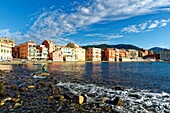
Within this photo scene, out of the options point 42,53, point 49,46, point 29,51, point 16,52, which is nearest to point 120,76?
point 29,51

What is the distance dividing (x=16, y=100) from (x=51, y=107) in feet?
15.4

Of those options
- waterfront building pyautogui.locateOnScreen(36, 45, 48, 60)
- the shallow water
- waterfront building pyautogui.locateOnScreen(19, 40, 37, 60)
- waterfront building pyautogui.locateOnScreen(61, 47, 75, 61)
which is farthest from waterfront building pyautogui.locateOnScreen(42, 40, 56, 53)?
the shallow water

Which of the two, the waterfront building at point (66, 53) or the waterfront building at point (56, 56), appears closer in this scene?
the waterfront building at point (56, 56)

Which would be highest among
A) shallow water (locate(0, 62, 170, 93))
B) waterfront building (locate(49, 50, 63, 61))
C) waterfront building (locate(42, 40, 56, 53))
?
waterfront building (locate(42, 40, 56, 53))

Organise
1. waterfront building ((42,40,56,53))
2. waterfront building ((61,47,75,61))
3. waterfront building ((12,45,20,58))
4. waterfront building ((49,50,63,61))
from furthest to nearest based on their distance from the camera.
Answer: waterfront building ((61,47,75,61)), waterfront building ((42,40,56,53)), waterfront building ((49,50,63,61)), waterfront building ((12,45,20,58))

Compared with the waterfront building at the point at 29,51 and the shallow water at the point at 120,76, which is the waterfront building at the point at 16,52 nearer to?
the waterfront building at the point at 29,51

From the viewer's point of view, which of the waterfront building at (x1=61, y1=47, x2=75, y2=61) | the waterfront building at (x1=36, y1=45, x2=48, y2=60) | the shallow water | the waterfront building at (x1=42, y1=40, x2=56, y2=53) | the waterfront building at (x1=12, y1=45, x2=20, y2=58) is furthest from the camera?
the waterfront building at (x1=61, y1=47, x2=75, y2=61)

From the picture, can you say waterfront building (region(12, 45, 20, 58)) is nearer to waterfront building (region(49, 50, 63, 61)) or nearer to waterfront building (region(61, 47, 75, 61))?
waterfront building (region(49, 50, 63, 61))

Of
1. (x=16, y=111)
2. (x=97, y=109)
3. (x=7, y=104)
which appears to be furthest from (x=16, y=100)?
(x=97, y=109)

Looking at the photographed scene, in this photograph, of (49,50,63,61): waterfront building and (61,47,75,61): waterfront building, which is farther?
(61,47,75,61): waterfront building

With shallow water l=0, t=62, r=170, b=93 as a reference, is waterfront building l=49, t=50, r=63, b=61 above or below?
above

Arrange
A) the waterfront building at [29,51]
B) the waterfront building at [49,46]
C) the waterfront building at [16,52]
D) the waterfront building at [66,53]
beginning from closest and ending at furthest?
the waterfront building at [29,51]
the waterfront building at [16,52]
the waterfront building at [49,46]
the waterfront building at [66,53]

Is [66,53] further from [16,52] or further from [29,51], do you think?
[16,52]

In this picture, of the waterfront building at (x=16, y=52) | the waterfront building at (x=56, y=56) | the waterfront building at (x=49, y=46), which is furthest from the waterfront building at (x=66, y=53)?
the waterfront building at (x=16, y=52)
